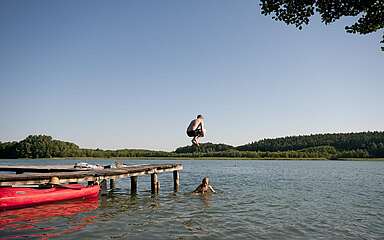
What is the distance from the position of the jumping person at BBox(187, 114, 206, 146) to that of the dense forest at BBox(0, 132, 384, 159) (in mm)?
119168

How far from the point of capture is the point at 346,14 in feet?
28.1

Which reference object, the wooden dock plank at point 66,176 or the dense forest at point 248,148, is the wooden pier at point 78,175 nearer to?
the wooden dock plank at point 66,176

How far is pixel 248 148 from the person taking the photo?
590 feet

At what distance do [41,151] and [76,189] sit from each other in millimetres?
138821

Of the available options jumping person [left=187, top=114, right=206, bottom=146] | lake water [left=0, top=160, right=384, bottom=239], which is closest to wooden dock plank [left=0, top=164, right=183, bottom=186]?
lake water [left=0, top=160, right=384, bottom=239]

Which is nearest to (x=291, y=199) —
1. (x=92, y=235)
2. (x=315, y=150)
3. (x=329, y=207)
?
(x=329, y=207)

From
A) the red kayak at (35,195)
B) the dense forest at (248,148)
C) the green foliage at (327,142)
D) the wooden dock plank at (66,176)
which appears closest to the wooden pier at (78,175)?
the wooden dock plank at (66,176)

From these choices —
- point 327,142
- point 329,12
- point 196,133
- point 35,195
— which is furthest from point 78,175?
point 327,142

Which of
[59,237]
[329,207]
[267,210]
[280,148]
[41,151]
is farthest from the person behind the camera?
→ [280,148]

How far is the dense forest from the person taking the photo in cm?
13988

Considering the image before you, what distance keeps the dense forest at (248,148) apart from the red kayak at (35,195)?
356ft

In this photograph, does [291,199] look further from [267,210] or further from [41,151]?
[41,151]

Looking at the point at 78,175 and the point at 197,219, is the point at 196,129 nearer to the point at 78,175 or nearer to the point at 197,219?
the point at 197,219

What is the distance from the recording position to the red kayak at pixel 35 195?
58.0ft
